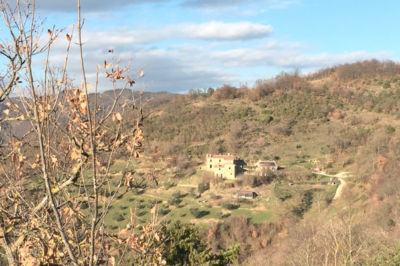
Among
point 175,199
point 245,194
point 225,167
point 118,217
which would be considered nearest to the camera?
point 118,217

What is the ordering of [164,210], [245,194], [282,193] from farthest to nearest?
[245,194] < [282,193] < [164,210]

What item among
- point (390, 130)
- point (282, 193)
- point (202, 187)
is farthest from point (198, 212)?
point (390, 130)

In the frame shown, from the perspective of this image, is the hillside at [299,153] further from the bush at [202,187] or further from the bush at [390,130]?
the bush at [202,187]

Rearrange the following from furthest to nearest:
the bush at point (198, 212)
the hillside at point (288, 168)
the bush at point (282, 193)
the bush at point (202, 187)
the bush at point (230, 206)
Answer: the bush at point (202, 187) < the bush at point (282, 193) < the bush at point (230, 206) < the bush at point (198, 212) < the hillside at point (288, 168)

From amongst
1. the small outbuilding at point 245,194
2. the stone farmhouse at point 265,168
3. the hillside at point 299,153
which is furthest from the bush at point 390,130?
the small outbuilding at point 245,194

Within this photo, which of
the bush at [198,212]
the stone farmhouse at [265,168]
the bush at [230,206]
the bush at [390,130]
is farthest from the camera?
the bush at [390,130]

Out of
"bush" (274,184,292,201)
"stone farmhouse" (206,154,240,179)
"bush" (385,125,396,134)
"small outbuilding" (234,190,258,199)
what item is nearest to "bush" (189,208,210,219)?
"small outbuilding" (234,190,258,199)

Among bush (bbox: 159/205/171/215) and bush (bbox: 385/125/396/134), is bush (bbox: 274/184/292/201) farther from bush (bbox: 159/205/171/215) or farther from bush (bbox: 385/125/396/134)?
bush (bbox: 385/125/396/134)

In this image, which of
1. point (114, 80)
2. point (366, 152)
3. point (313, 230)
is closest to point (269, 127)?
point (366, 152)

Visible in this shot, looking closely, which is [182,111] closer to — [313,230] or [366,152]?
[366,152]

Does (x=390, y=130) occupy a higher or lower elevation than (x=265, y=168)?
higher

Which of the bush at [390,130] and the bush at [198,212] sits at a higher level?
the bush at [390,130]

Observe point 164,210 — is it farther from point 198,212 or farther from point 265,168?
point 265,168

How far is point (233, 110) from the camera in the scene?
44.3m
